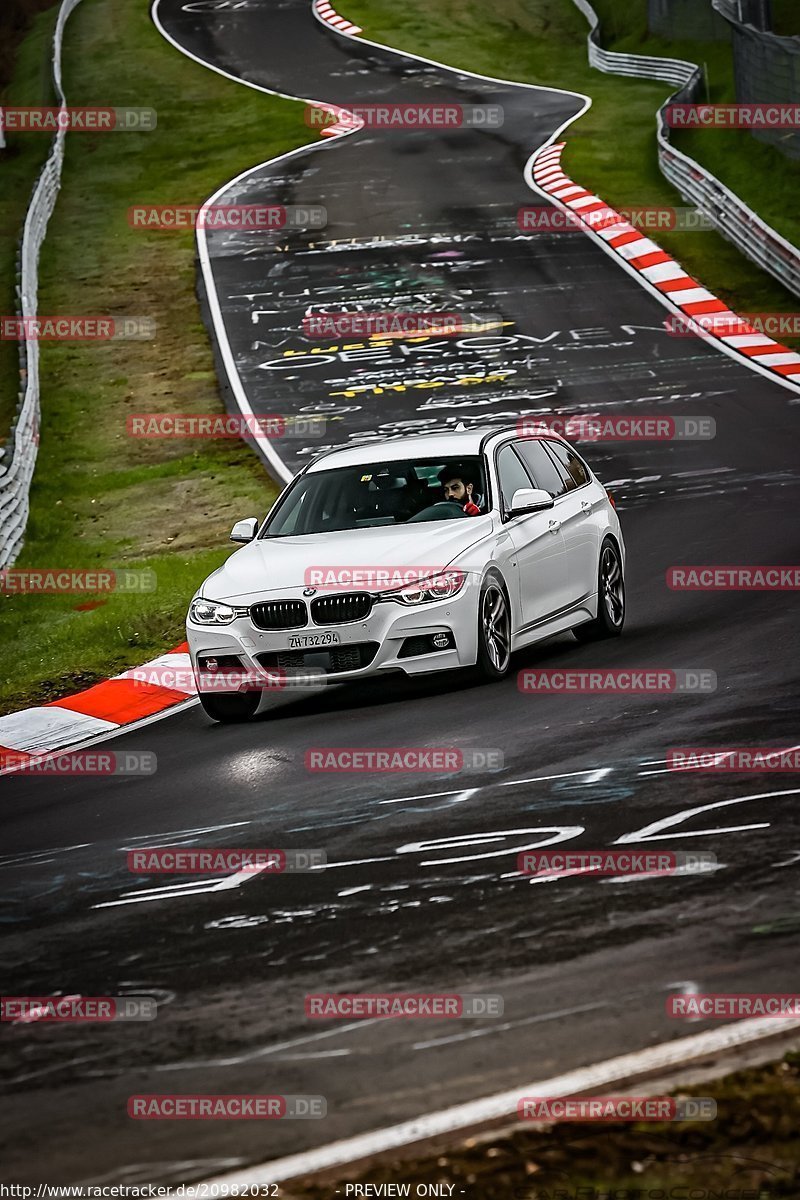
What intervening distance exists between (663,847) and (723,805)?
0.65 meters

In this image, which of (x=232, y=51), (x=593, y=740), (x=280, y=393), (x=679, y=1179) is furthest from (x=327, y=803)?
(x=232, y=51)

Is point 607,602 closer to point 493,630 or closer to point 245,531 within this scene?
point 493,630

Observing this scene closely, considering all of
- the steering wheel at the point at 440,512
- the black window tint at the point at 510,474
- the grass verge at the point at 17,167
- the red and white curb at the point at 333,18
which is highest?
the black window tint at the point at 510,474

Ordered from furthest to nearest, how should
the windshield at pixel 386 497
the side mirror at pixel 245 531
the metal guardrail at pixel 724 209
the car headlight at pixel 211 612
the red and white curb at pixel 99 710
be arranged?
1. the metal guardrail at pixel 724 209
2. the side mirror at pixel 245 531
3. the windshield at pixel 386 497
4. the red and white curb at pixel 99 710
5. the car headlight at pixel 211 612

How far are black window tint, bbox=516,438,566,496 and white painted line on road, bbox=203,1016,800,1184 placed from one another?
25.3ft

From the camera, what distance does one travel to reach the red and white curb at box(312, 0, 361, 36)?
5469 centimetres

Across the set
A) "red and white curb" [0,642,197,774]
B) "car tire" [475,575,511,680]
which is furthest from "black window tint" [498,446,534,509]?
"red and white curb" [0,642,197,774]

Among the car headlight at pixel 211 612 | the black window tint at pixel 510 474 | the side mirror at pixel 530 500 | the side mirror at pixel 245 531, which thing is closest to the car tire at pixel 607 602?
the black window tint at pixel 510 474

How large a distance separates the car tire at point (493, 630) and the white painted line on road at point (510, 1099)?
5.94 metres

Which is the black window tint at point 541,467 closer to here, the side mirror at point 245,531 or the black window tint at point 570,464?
the black window tint at point 570,464

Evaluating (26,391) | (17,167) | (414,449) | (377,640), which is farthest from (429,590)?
(17,167)

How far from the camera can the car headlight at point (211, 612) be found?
11242mm

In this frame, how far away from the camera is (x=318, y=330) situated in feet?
89.7

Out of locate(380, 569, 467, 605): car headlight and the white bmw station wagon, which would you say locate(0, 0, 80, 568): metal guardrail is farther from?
→ locate(380, 569, 467, 605): car headlight
